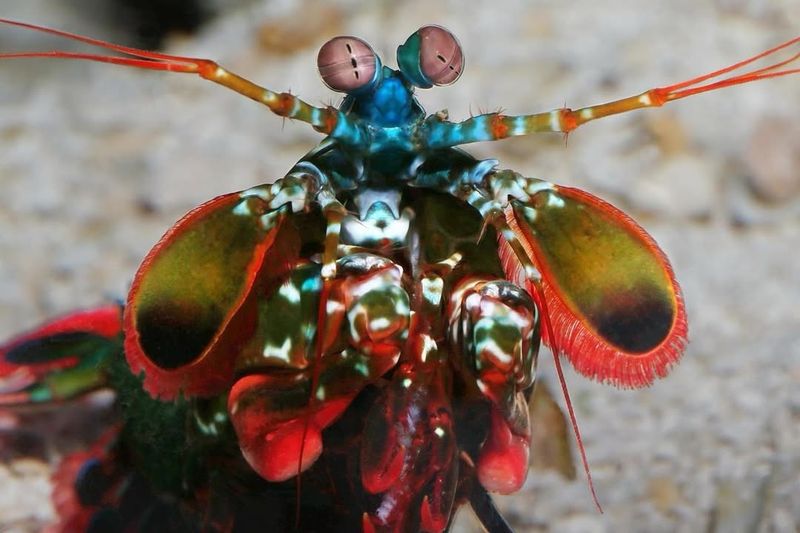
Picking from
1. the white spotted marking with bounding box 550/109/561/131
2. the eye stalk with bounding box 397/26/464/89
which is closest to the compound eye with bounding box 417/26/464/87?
the eye stalk with bounding box 397/26/464/89

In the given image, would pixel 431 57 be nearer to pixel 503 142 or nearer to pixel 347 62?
pixel 347 62

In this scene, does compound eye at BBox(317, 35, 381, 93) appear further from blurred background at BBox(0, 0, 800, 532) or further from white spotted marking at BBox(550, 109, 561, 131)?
blurred background at BBox(0, 0, 800, 532)

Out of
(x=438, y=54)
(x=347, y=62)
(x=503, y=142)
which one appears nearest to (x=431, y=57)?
(x=438, y=54)

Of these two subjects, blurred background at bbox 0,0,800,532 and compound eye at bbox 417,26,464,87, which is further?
blurred background at bbox 0,0,800,532

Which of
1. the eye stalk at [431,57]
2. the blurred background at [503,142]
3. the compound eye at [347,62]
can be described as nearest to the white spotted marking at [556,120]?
the eye stalk at [431,57]

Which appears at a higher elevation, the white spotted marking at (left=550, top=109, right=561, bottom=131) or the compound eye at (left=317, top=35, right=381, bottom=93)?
the compound eye at (left=317, top=35, right=381, bottom=93)

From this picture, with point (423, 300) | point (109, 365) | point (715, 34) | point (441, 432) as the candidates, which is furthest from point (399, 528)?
point (715, 34)

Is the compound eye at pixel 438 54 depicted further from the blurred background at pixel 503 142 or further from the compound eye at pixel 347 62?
the blurred background at pixel 503 142
